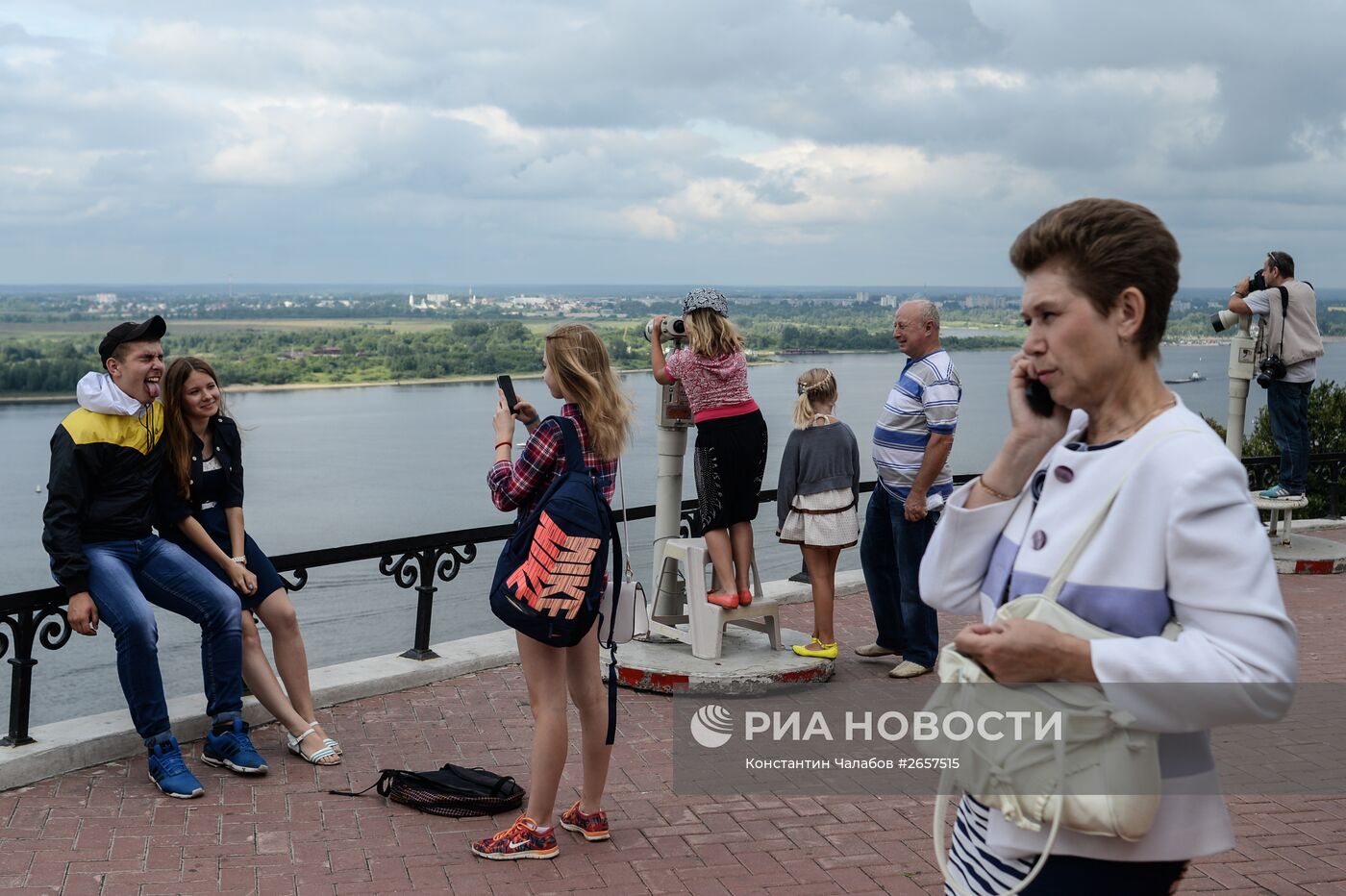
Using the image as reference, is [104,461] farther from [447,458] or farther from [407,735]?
[447,458]

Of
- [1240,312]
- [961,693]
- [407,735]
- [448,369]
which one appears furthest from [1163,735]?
[448,369]

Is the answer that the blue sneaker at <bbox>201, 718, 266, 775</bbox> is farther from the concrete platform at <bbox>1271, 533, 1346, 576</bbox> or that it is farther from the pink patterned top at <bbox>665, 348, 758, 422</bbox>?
the concrete platform at <bbox>1271, 533, 1346, 576</bbox>

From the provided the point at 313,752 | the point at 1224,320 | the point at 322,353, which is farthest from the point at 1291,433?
the point at 322,353

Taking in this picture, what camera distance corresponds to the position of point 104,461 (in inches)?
201

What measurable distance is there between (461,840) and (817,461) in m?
2.91

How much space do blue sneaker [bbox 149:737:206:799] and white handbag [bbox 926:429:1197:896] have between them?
377 cm

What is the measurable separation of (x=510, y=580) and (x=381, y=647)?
32283 mm

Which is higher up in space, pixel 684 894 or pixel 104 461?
pixel 104 461

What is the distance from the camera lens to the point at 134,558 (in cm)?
517

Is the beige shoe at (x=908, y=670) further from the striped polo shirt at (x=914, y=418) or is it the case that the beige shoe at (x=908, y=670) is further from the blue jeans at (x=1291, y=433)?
→ the blue jeans at (x=1291, y=433)

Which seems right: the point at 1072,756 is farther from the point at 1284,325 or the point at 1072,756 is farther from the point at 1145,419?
the point at 1284,325

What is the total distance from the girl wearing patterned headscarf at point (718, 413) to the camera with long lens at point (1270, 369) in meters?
5.13

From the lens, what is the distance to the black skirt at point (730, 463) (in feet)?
19.8

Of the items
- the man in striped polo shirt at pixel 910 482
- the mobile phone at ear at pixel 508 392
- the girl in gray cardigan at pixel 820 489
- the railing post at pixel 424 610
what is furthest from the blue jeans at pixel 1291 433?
the mobile phone at ear at pixel 508 392
